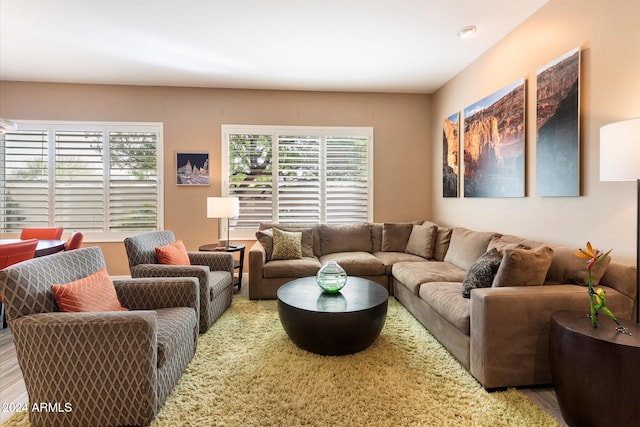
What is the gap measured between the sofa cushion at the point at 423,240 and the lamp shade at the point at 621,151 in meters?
2.27

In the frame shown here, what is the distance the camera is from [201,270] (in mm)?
2672

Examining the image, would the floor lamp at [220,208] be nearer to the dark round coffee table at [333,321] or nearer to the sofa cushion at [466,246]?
the dark round coffee table at [333,321]

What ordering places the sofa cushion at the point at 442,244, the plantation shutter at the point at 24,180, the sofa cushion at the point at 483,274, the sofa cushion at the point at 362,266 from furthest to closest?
the plantation shutter at the point at 24,180 < the sofa cushion at the point at 442,244 < the sofa cushion at the point at 362,266 < the sofa cushion at the point at 483,274

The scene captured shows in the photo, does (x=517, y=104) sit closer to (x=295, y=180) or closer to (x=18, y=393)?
(x=295, y=180)

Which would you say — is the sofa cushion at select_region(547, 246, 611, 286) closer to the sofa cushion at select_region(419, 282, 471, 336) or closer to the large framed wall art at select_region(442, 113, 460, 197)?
the sofa cushion at select_region(419, 282, 471, 336)

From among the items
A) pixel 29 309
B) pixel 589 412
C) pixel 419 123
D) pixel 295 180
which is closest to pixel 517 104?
pixel 419 123

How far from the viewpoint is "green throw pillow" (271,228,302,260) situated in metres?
3.82

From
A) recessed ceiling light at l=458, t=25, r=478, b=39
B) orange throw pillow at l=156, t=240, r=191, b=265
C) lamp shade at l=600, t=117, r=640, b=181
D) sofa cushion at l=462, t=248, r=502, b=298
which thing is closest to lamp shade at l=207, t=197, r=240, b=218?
orange throw pillow at l=156, t=240, r=191, b=265

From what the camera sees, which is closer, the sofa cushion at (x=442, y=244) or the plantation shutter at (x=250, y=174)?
the sofa cushion at (x=442, y=244)

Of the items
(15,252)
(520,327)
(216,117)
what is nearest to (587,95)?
(520,327)

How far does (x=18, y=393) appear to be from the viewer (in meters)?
1.96

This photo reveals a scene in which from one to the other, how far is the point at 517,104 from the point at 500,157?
0.53m

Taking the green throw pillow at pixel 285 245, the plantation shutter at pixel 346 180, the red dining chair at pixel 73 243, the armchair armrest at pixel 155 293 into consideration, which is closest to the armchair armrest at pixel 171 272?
the armchair armrest at pixel 155 293

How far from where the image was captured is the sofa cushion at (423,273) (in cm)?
292
